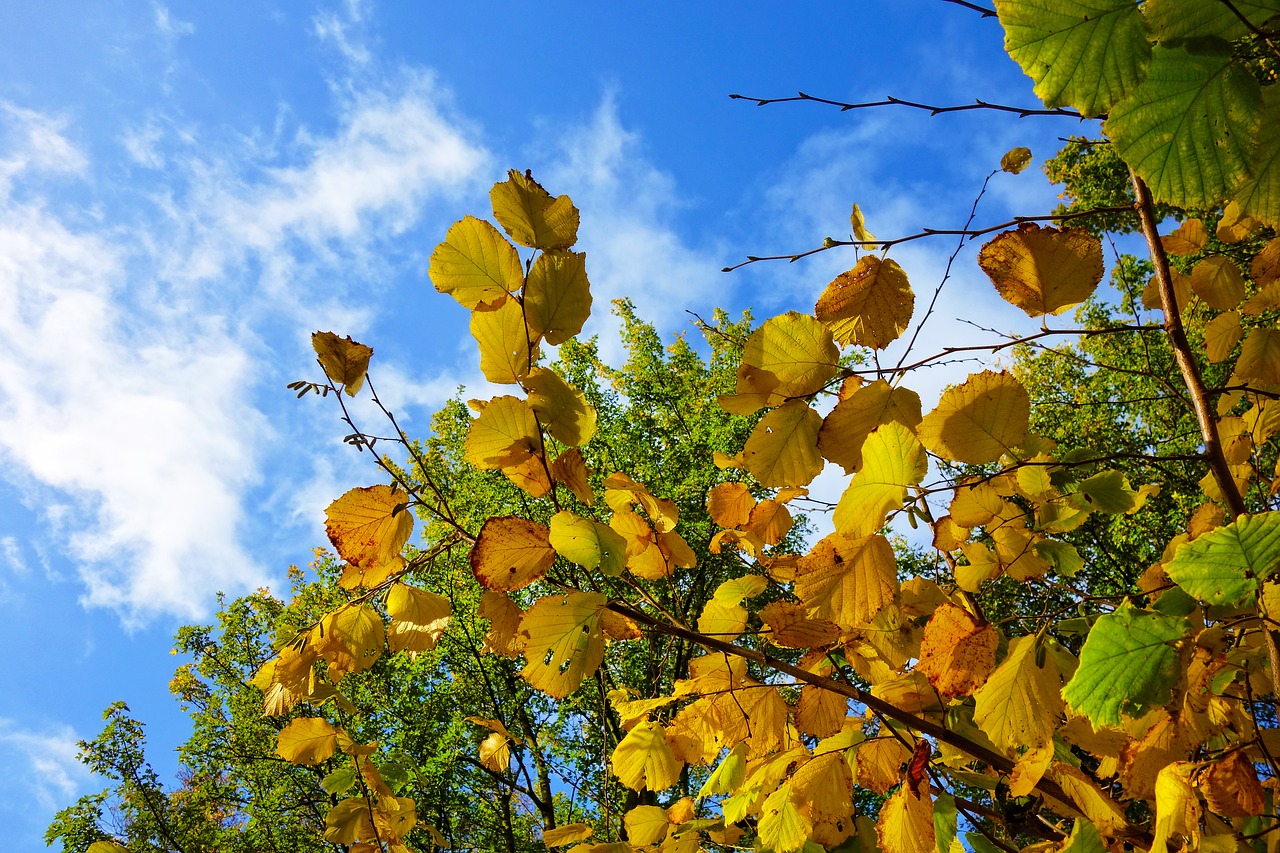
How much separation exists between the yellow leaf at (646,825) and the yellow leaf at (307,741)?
547 millimetres

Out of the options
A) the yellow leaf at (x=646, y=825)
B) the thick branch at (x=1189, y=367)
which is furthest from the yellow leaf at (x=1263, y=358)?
the yellow leaf at (x=646, y=825)

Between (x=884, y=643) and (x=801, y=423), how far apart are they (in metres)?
0.43

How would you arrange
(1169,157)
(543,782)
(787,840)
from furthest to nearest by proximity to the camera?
(543,782), (787,840), (1169,157)

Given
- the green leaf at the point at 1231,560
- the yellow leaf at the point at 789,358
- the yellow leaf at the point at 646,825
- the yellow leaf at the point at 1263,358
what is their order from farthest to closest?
the yellow leaf at the point at 646,825, the yellow leaf at the point at 1263,358, the yellow leaf at the point at 789,358, the green leaf at the point at 1231,560

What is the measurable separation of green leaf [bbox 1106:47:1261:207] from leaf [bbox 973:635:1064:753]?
1.78 feet

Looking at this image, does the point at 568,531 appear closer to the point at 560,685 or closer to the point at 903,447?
the point at 560,685

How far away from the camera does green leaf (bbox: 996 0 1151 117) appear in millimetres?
474

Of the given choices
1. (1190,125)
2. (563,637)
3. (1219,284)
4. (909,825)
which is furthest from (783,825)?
(1219,284)

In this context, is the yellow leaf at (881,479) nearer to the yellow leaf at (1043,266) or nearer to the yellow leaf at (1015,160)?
the yellow leaf at (1043,266)

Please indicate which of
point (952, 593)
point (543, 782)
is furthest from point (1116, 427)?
point (952, 593)

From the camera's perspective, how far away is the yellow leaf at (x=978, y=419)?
0.86 meters

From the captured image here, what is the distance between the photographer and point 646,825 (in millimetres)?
1258

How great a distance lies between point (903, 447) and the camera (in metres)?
0.78

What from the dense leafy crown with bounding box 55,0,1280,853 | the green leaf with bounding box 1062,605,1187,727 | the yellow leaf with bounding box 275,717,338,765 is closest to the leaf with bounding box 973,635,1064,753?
the dense leafy crown with bounding box 55,0,1280,853
